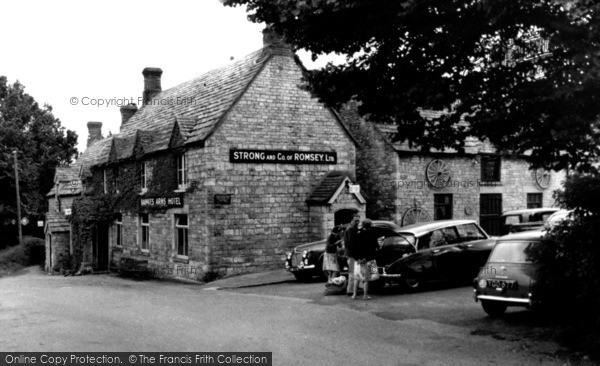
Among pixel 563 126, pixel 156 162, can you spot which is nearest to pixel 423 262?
pixel 563 126

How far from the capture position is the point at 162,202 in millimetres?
25125

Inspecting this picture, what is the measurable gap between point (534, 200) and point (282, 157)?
13.4 m

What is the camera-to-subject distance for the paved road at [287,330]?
9016 mm

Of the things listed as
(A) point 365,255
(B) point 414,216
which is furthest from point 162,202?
(A) point 365,255

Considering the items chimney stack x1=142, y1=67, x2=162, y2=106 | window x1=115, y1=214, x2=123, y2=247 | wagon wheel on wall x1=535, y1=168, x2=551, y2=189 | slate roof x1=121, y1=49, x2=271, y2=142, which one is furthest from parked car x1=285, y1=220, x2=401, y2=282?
chimney stack x1=142, y1=67, x2=162, y2=106

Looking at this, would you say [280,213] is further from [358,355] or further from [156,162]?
[358,355]

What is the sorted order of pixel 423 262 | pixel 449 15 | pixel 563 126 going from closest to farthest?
pixel 563 126 < pixel 449 15 < pixel 423 262

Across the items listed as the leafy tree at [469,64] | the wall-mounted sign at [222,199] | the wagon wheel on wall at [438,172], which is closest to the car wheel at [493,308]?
the leafy tree at [469,64]

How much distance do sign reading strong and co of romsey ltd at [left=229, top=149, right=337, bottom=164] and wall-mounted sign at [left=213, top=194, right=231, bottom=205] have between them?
128 cm

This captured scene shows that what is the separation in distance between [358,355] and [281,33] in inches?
230

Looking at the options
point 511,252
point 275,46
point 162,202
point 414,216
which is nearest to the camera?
point 511,252

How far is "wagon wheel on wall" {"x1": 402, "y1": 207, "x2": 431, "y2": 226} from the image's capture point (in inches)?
992

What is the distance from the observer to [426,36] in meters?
10.3

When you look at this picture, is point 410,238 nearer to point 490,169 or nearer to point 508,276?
point 508,276
